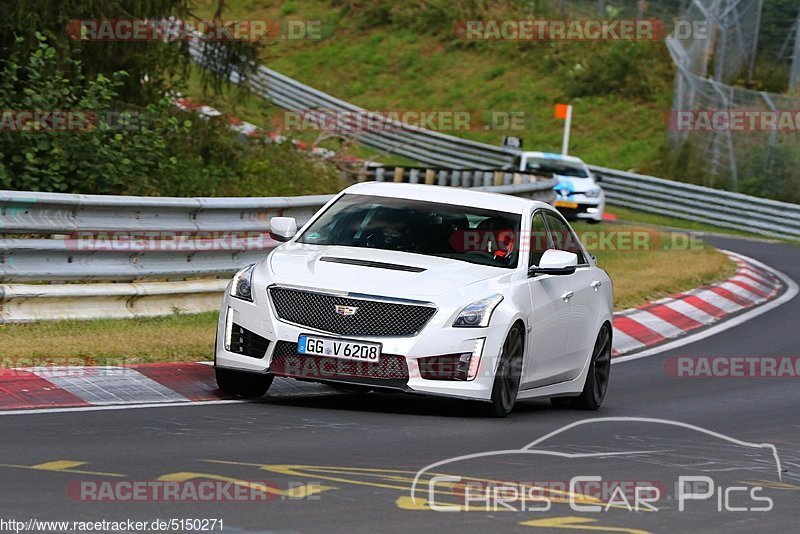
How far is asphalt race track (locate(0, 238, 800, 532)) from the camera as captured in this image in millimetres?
6480

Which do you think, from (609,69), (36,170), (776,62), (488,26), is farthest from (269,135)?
(488,26)

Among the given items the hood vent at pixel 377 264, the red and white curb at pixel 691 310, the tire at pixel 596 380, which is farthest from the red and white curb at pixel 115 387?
the tire at pixel 596 380

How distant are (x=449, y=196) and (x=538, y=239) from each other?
27.9 inches

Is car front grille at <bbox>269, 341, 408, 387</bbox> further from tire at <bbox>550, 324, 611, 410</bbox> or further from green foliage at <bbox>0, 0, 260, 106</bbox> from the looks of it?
green foliage at <bbox>0, 0, 260, 106</bbox>

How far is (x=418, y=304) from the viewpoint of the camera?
956 centimetres

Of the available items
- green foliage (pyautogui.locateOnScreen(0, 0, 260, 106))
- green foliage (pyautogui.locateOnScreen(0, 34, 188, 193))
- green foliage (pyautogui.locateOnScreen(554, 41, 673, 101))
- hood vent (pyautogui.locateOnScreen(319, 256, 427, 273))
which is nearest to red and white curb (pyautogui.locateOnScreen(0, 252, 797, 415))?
hood vent (pyautogui.locateOnScreen(319, 256, 427, 273))

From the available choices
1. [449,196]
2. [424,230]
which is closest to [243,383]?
[424,230]

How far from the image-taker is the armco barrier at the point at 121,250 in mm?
12586

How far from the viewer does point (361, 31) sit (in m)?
56.6

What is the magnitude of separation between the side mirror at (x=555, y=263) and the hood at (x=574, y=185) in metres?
21.2

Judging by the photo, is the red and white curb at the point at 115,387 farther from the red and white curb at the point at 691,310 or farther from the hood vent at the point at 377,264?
the red and white curb at the point at 691,310

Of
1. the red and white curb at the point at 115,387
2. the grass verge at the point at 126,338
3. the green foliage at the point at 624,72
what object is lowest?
the green foliage at the point at 624,72

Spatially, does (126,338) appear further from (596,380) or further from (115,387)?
(596,380)

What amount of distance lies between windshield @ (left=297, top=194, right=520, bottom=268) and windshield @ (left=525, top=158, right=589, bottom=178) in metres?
22.6
